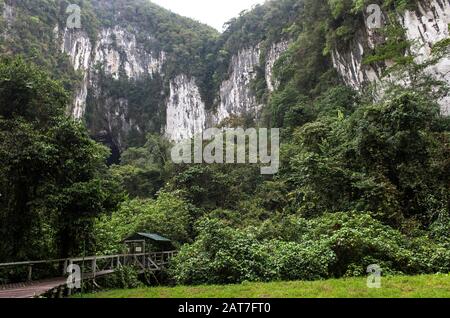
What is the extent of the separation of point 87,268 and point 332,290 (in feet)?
27.8

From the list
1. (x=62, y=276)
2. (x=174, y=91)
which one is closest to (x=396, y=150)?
(x=62, y=276)

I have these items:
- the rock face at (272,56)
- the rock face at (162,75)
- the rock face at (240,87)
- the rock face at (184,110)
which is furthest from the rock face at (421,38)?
the rock face at (184,110)

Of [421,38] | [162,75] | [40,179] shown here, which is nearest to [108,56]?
A: [162,75]

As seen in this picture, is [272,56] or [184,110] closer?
[272,56]

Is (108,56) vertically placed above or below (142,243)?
above

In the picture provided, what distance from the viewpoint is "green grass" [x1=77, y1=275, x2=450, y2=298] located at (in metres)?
7.19

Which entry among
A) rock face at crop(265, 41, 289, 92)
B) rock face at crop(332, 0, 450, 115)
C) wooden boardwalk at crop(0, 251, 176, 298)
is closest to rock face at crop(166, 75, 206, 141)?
rock face at crop(265, 41, 289, 92)

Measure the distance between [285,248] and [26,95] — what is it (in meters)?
9.88

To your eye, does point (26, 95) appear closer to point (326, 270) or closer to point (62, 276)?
point (62, 276)

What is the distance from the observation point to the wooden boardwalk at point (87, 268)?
8.47m
